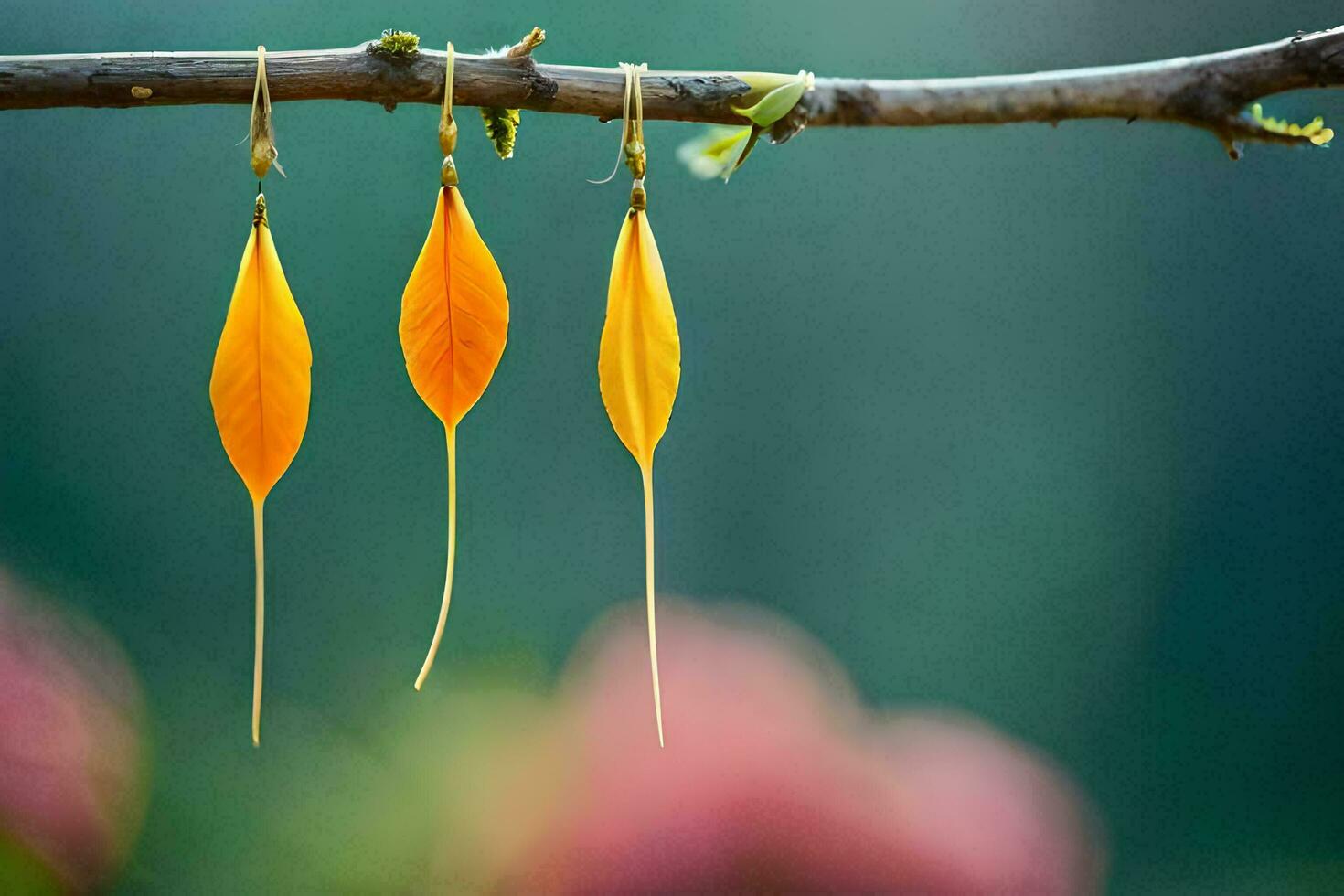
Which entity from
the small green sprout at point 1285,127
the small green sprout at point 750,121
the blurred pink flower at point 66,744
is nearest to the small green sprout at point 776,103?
the small green sprout at point 750,121

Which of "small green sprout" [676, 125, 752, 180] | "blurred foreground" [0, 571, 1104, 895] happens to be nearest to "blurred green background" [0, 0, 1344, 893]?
"blurred foreground" [0, 571, 1104, 895]

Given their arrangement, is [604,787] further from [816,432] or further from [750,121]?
[750,121]

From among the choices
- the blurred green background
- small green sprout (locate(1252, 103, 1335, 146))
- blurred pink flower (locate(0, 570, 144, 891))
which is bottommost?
blurred pink flower (locate(0, 570, 144, 891))

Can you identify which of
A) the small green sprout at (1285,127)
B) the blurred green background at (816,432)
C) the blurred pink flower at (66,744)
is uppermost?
the small green sprout at (1285,127)

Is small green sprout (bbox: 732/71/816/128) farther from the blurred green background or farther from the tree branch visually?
the blurred green background

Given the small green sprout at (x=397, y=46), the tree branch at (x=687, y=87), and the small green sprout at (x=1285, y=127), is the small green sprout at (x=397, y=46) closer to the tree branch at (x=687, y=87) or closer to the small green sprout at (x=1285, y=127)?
the tree branch at (x=687, y=87)

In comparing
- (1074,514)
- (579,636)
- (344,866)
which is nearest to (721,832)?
(579,636)

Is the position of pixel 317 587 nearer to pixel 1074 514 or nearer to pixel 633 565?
pixel 633 565
